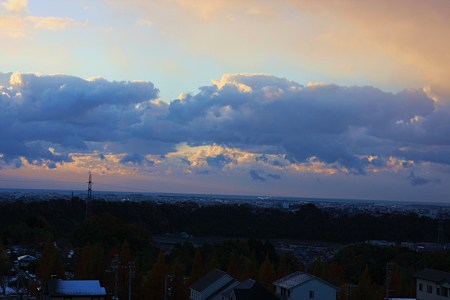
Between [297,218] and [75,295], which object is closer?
[75,295]

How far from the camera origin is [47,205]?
106000mm

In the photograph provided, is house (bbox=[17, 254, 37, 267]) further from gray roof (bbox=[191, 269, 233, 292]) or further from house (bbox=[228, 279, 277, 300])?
house (bbox=[228, 279, 277, 300])

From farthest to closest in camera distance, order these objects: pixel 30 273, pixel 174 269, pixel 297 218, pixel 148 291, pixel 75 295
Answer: pixel 297 218 → pixel 30 273 → pixel 174 269 → pixel 148 291 → pixel 75 295

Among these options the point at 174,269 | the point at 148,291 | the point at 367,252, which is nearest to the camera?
the point at 148,291

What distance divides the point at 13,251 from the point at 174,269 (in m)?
23.5

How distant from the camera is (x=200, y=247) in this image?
2250 inches

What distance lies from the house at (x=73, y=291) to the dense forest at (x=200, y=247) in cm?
207

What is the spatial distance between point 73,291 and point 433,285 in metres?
18.9

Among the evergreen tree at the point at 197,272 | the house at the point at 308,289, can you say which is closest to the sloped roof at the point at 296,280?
the house at the point at 308,289

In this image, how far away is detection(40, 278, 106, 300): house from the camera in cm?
3141

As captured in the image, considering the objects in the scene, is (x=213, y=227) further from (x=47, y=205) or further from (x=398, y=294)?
(x=398, y=294)

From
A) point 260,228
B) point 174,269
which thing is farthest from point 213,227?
point 174,269

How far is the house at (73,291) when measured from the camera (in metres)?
31.4

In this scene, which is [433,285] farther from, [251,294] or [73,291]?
[73,291]
